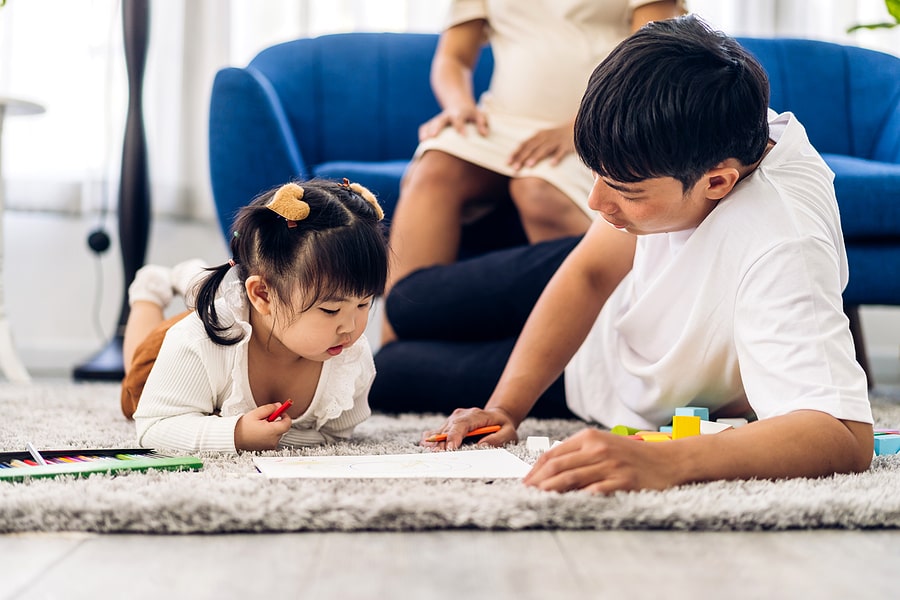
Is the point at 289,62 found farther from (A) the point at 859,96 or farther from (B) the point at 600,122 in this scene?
(B) the point at 600,122

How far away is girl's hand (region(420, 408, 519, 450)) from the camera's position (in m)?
1.05

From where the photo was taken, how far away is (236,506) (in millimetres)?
727

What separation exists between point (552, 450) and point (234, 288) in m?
0.50

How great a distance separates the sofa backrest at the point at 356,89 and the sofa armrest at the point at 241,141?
14.7 inches

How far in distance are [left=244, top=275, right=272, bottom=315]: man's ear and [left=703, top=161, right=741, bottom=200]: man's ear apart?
50 cm

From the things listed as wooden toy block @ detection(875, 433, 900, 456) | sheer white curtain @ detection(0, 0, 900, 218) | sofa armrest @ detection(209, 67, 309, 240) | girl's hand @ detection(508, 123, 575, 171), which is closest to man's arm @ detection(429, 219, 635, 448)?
wooden toy block @ detection(875, 433, 900, 456)

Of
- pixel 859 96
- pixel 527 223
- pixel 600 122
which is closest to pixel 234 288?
pixel 600 122

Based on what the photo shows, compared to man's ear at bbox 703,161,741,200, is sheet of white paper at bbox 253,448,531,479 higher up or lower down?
lower down

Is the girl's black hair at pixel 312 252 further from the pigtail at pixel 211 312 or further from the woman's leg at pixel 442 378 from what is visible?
the woman's leg at pixel 442 378

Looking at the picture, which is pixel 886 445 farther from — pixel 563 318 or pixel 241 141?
pixel 241 141

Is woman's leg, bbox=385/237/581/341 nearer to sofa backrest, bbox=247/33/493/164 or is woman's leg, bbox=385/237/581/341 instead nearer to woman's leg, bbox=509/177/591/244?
woman's leg, bbox=509/177/591/244

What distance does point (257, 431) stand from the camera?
1.02 m

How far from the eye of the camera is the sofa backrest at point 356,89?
7.42 feet

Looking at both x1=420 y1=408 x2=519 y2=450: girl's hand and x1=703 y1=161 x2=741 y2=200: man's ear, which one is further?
x1=420 y1=408 x2=519 y2=450: girl's hand
